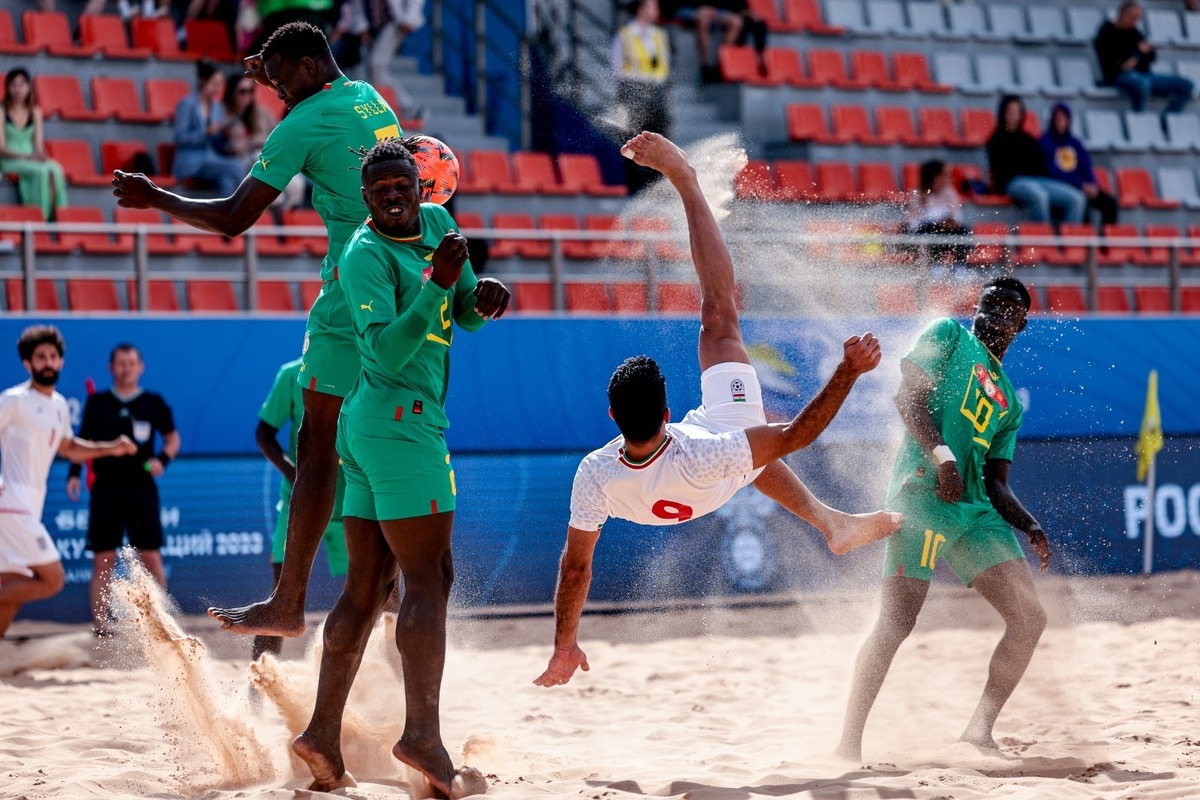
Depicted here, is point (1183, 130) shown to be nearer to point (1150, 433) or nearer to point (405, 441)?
point (1150, 433)

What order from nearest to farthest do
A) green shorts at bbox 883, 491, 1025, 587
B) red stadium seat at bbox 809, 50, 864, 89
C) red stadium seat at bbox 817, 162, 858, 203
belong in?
green shorts at bbox 883, 491, 1025, 587 < red stadium seat at bbox 817, 162, 858, 203 < red stadium seat at bbox 809, 50, 864, 89

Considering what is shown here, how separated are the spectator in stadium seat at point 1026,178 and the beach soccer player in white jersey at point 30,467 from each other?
384 inches

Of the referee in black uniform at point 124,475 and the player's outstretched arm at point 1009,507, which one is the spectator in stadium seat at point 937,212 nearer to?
the player's outstretched arm at point 1009,507

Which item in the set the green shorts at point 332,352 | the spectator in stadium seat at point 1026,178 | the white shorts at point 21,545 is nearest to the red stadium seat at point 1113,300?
the spectator in stadium seat at point 1026,178

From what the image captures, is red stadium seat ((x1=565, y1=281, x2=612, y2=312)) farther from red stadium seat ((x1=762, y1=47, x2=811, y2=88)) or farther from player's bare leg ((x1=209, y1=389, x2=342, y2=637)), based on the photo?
player's bare leg ((x1=209, y1=389, x2=342, y2=637))

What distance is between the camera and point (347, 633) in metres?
5.12

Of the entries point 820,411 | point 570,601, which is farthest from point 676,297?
point 820,411

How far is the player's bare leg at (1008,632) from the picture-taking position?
629cm

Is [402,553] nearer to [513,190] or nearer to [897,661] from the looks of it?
[897,661]

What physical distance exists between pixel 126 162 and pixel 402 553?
28.8 feet

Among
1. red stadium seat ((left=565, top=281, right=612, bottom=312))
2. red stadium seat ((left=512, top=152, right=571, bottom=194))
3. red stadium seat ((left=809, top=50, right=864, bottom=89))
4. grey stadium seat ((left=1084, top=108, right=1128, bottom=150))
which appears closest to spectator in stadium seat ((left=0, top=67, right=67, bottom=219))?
red stadium seat ((left=565, top=281, right=612, bottom=312))

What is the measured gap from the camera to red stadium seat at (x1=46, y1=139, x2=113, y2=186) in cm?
1255

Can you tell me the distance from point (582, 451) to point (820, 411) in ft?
21.9

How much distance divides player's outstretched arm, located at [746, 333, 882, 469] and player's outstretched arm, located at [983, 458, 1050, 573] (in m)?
1.63
